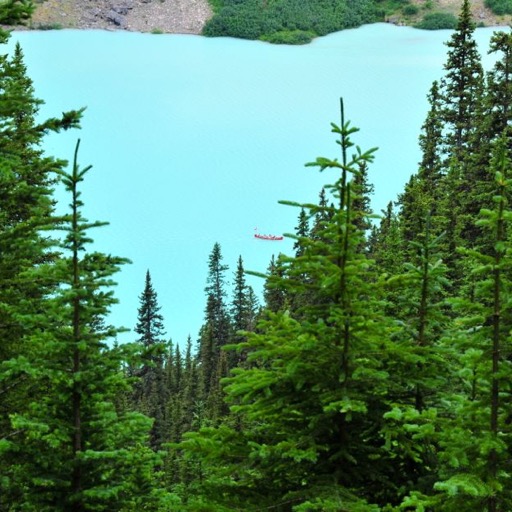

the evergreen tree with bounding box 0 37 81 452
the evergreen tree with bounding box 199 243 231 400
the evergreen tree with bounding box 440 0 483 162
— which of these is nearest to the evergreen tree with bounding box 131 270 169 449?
the evergreen tree with bounding box 199 243 231 400

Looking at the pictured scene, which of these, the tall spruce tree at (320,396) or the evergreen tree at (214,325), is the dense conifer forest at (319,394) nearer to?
the tall spruce tree at (320,396)

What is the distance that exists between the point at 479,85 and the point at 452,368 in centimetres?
4575

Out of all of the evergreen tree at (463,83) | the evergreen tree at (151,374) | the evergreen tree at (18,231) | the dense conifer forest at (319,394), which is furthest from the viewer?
the evergreen tree at (151,374)

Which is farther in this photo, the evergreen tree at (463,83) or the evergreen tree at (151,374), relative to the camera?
the evergreen tree at (151,374)

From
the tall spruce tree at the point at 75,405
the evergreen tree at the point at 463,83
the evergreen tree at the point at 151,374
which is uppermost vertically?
the evergreen tree at the point at 463,83

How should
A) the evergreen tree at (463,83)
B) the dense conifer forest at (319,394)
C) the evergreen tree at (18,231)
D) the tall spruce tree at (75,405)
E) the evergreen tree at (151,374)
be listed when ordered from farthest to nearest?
1. the evergreen tree at (151,374)
2. the evergreen tree at (463,83)
3. the evergreen tree at (18,231)
4. the tall spruce tree at (75,405)
5. the dense conifer forest at (319,394)

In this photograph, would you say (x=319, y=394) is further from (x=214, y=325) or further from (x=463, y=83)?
(x=214, y=325)

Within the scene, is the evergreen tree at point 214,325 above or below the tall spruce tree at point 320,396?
below

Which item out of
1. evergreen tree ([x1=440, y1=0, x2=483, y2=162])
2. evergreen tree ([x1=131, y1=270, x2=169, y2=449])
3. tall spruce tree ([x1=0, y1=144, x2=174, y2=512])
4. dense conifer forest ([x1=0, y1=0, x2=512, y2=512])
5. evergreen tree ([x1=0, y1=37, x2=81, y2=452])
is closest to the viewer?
dense conifer forest ([x1=0, y1=0, x2=512, y2=512])

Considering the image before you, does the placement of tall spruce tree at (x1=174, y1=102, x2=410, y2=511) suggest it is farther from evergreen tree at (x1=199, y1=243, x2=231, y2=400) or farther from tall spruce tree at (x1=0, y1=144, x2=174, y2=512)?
evergreen tree at (x1=199, y1=243, x2=231, y2=400)

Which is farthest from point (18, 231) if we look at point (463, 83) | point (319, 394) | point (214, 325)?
point (214, 325)

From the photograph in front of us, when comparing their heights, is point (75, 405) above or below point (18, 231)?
below

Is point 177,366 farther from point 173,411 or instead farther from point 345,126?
point 345,126

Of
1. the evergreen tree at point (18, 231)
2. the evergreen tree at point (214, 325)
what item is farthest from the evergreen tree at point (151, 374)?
the evergreen tree at point (18, 231)
